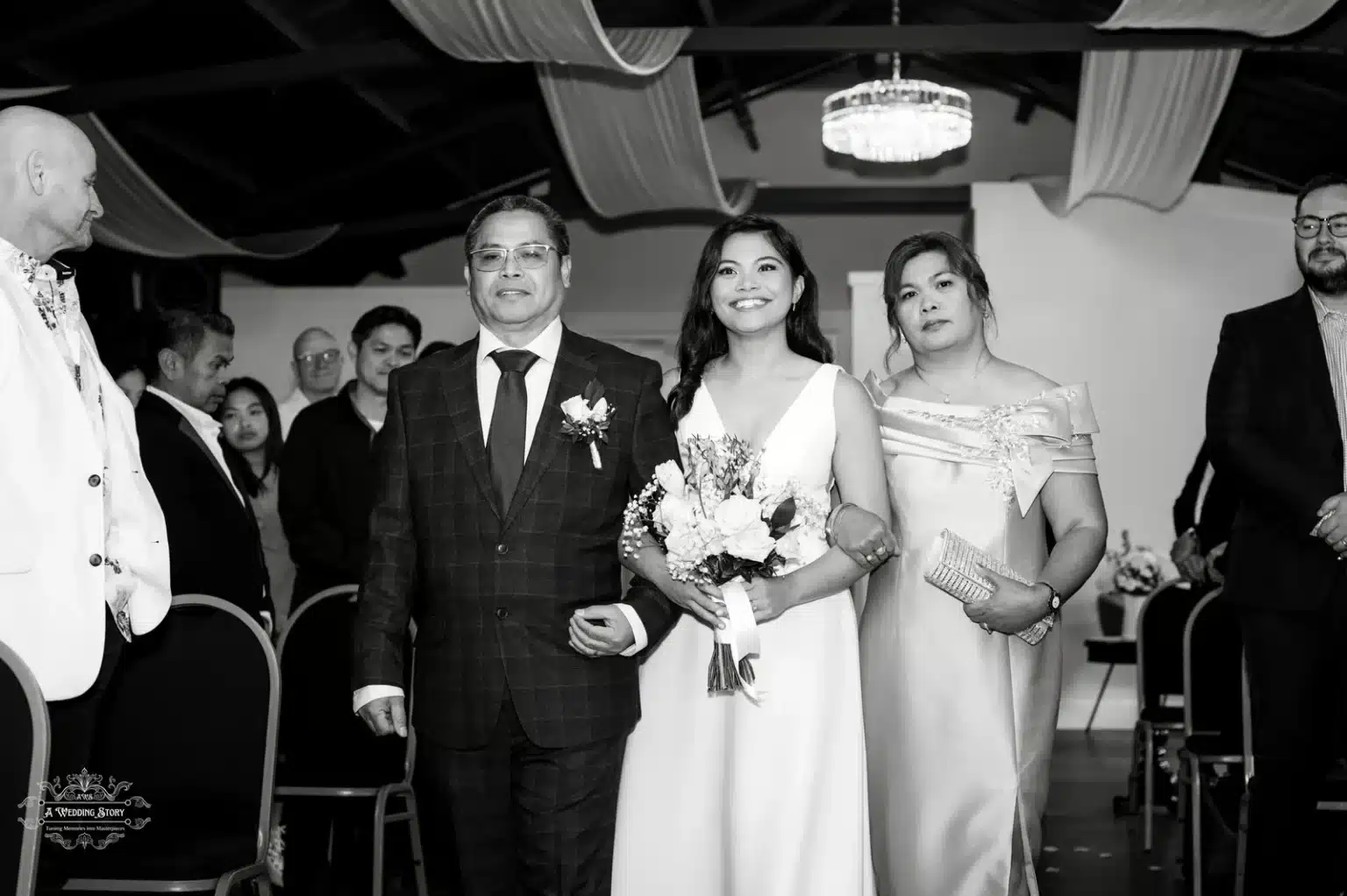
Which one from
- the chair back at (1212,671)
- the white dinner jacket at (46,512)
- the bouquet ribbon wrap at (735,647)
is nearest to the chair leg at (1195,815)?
the chair back at (1212,671)

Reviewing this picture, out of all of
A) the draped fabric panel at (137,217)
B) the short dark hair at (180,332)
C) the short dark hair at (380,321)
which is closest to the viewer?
the short dark hair at (180,332)

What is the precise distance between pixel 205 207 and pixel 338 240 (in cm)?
167

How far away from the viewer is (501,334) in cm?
275

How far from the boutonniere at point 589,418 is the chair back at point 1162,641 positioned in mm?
3697

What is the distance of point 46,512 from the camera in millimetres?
2447

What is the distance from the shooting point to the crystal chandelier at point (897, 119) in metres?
9.55

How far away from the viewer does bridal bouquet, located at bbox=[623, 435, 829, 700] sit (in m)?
2.59

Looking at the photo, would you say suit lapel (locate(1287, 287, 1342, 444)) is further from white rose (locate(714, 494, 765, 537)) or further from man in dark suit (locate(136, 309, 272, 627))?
man in dark suit (locate(136, 309, 272, 627))

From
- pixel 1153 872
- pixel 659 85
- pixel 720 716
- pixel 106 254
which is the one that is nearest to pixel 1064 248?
pixel 659 85

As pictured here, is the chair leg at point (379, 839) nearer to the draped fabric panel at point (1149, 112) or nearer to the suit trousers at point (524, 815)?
the suit trousers at point (524, 815)

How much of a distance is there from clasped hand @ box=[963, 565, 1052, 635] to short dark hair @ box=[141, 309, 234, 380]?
2.34 metres

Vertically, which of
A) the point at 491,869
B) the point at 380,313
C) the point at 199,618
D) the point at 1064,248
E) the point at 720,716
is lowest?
the point at 491,869

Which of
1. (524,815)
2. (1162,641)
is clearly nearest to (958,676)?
(524,815)

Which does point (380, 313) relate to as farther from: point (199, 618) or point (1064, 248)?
point (1064, 248)
